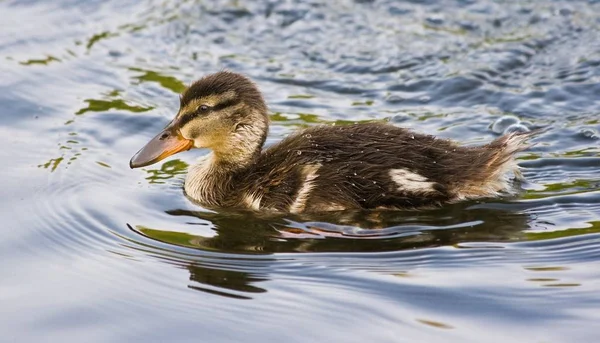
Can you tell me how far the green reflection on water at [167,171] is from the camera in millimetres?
7004

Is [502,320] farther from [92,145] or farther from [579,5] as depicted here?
[579,5]

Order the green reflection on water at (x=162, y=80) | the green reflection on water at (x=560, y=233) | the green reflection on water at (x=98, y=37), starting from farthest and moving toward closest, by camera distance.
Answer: the green reflection on water at (x=98, y=37), the green reflection on water at (x=162, y=80), the green reflection on water at (x=560, y=233)

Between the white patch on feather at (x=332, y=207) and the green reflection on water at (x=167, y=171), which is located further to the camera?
the green reflection on water at (x=167, y=171)

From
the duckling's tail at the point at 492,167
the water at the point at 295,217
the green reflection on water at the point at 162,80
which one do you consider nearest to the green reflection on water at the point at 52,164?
the water at the point at 295,217

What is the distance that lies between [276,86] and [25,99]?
2066 millimetres

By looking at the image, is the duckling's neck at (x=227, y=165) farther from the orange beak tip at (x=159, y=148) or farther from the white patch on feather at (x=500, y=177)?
the white patch on feather at (x=500, y=177)

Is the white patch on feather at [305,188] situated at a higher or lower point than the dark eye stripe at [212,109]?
lower

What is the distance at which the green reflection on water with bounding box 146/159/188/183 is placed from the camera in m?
7.00

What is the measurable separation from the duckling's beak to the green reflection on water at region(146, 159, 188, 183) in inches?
16.8

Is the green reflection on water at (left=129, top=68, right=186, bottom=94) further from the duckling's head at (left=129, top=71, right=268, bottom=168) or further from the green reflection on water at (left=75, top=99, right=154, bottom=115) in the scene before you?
the duckling's head at (left=129, top=71, right=268, bottom=168)

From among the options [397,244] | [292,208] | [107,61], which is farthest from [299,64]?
[397,244]

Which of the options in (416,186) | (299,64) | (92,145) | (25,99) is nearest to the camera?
(416,186)

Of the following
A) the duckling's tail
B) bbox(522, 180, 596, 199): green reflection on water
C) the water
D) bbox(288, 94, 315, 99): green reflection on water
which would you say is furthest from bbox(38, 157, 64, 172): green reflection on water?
bbox(522, 180, 596, 199): green reflection on water

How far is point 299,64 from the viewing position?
911 cm
